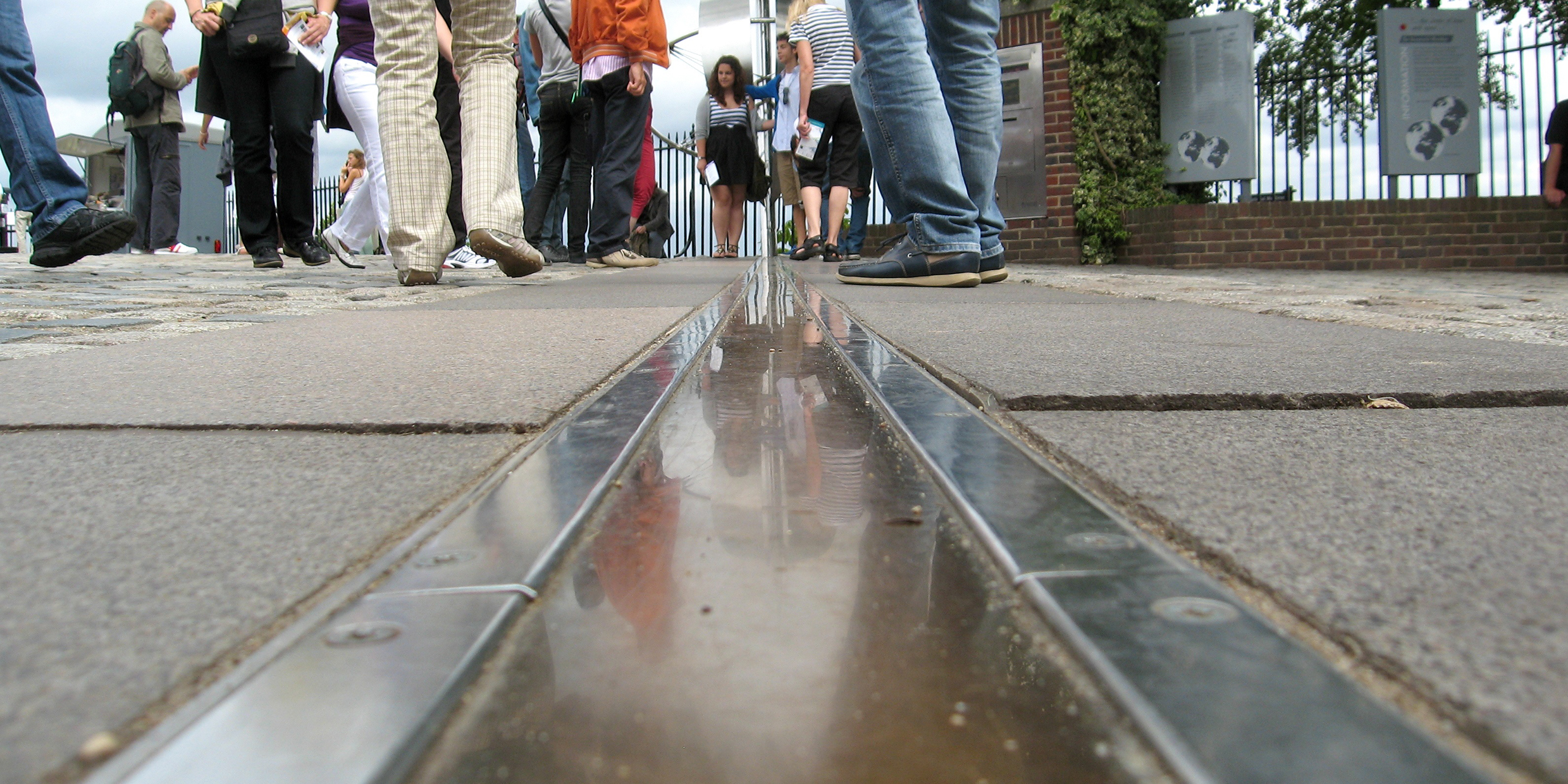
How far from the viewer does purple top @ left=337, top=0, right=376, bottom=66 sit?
5.36 meters

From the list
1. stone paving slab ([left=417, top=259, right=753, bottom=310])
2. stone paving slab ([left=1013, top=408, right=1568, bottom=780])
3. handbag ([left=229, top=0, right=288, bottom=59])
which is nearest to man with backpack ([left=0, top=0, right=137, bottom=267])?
handbag ([left=229, top=0, right=288, bottom=59])

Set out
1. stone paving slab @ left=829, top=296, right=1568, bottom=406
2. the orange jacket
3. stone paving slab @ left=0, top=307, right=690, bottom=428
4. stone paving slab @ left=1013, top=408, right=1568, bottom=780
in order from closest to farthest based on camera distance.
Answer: stone paving slab @ left=1013, top=408, right=1568, bottom=780
stone paving slab @ left=0, top=307, right=690, bottom=428
stone paving slab @ left=829, top=296, right=1568, bottom=406
the orange jacket

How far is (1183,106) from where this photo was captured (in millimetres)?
9164

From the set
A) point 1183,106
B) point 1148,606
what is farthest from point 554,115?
point 1148,606

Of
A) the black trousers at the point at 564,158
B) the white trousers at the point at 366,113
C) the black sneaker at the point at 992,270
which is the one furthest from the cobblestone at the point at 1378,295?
the white trousers at the point at 366,113

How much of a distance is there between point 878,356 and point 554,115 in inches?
232

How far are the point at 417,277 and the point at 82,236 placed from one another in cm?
131

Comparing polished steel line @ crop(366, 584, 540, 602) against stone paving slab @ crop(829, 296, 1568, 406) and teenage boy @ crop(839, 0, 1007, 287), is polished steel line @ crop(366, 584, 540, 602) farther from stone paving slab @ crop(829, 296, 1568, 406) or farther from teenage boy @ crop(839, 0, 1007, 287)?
teenage boy @ crop(839, 0, 1007, 287)

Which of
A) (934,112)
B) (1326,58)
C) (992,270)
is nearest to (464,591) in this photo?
(934,112)

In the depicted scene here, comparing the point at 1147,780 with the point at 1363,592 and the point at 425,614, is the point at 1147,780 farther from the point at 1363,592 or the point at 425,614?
the point at 425,614

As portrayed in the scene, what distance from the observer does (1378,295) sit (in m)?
4.30

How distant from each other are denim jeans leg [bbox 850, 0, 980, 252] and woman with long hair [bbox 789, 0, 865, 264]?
141 inches

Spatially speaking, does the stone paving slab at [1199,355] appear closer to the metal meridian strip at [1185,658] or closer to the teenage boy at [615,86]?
the metal meridian strip at [1185,658]

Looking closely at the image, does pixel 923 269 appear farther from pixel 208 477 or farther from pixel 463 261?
pixel 463 261
